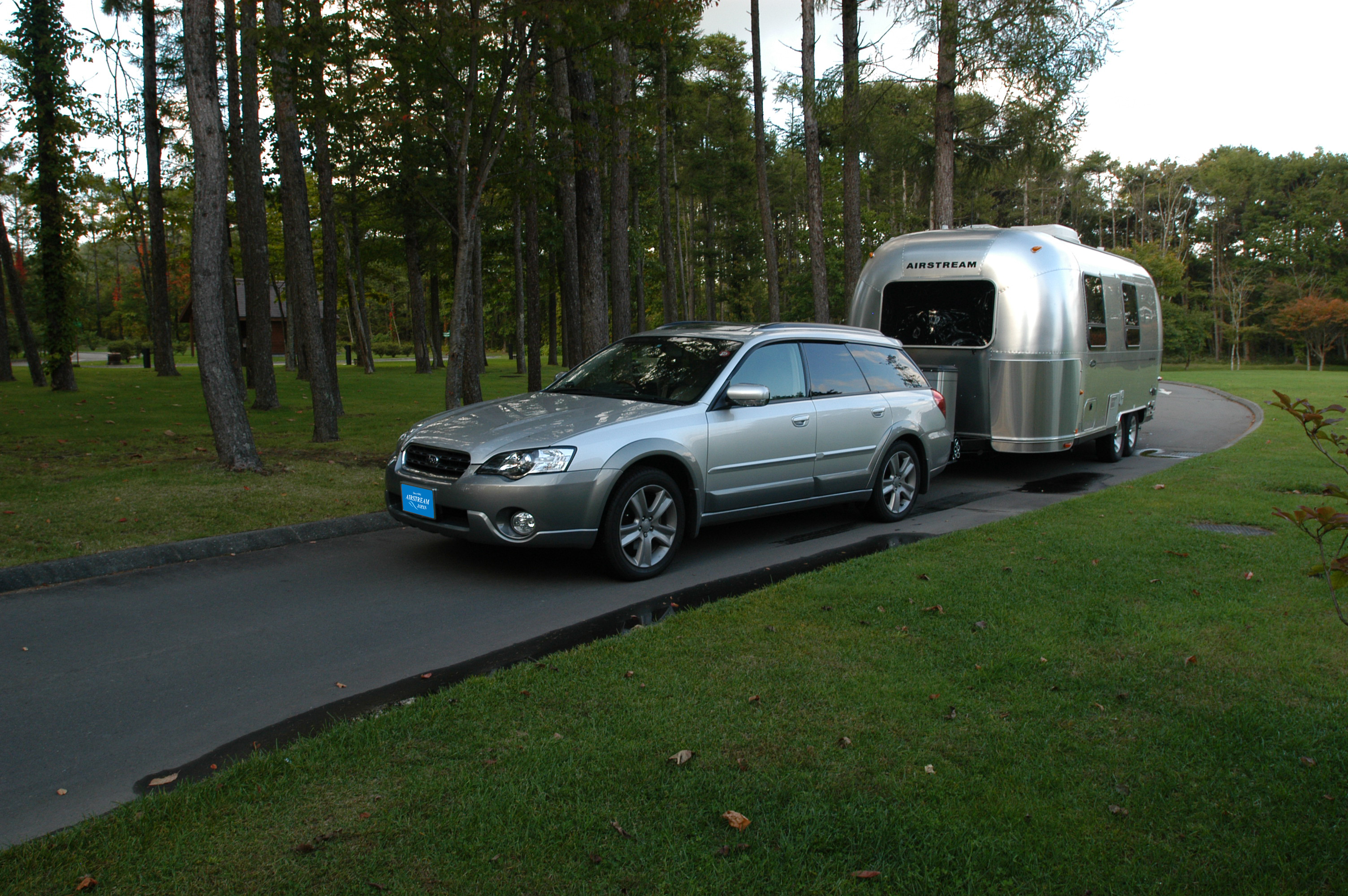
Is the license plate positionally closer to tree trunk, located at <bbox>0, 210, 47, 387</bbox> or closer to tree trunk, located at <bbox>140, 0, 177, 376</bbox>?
tree trunk, located at <bbox>140, 0, 177, 376</bbox>

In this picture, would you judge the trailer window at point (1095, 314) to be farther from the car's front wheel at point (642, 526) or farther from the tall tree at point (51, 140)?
the tall tree at point (51, 140)

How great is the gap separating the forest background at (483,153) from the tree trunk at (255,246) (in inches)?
2.6

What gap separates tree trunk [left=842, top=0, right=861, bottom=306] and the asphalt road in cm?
1108

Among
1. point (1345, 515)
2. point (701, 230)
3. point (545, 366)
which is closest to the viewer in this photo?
point (1345, 515)

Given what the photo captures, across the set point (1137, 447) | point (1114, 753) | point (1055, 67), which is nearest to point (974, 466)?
point (1137, 447)

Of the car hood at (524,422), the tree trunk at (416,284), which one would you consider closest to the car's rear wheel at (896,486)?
the car hood at (524,422)

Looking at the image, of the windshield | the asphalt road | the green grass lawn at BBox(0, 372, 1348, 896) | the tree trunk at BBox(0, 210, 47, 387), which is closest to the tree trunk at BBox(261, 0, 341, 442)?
the asphalt road

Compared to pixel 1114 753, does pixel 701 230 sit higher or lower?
higher

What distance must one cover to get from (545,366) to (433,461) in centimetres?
3430

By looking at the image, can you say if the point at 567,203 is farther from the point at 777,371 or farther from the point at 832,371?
the point at 777,371

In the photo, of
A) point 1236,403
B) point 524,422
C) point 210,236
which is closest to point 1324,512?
point 524,422

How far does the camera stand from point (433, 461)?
650 centimetres

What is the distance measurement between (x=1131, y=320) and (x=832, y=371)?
23.6 feet

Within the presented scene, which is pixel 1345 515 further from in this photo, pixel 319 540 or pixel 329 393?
pixel 329 393
